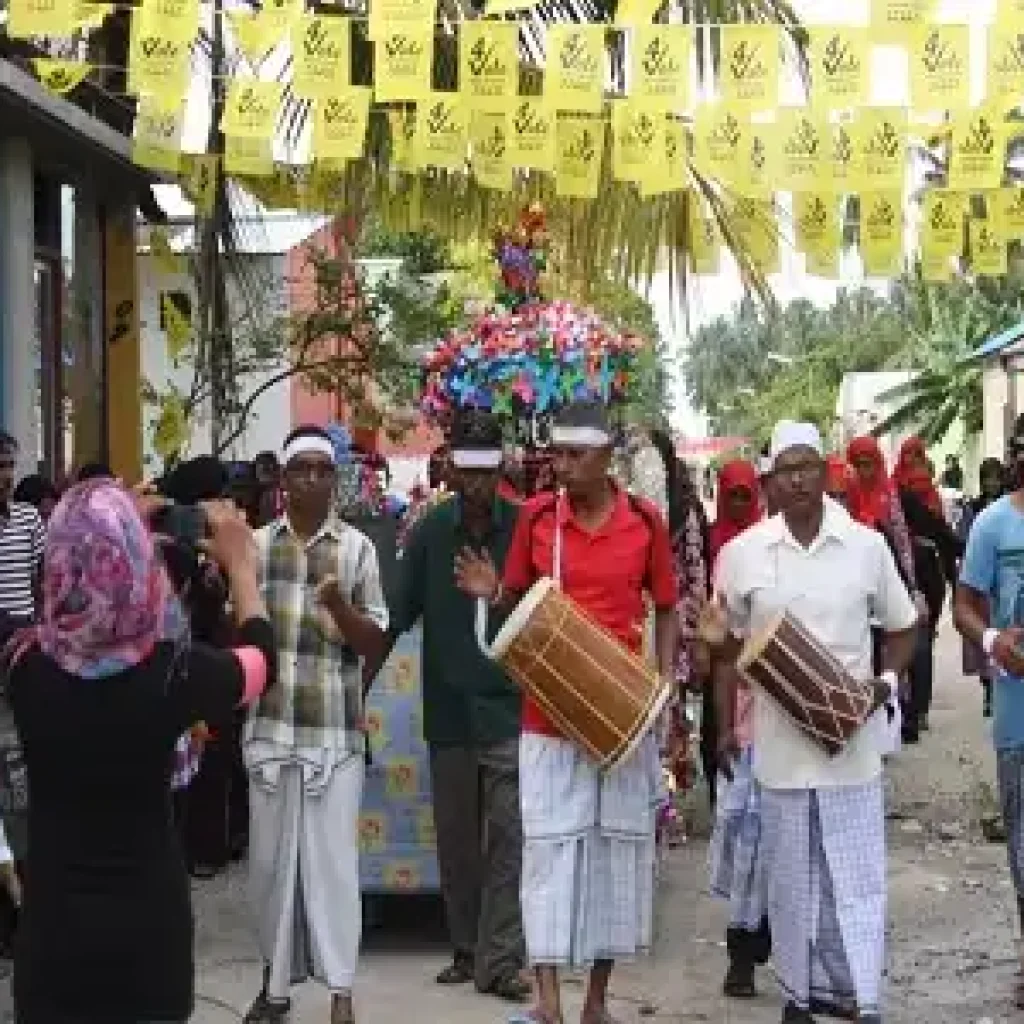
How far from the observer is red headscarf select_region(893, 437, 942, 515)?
41.9 feet

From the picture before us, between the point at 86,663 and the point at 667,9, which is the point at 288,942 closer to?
the point at 86,663

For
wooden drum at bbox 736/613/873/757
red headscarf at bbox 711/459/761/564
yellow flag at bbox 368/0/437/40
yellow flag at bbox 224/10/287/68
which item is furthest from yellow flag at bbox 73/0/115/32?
wooden drum at bbox 736/613/873/757

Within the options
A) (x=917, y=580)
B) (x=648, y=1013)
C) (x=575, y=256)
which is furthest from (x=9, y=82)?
(x=917, y=580)

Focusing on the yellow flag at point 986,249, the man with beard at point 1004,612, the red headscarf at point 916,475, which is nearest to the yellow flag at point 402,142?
the yellow flag at point 986,249

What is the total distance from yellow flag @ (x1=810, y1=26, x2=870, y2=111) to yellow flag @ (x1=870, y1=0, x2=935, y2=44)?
7 centimetres

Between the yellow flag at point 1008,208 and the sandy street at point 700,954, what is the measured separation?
9.35 ft

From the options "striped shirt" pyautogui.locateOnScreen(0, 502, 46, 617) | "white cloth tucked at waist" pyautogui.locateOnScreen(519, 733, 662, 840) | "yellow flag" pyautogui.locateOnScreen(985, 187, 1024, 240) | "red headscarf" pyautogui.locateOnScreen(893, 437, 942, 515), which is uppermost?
"yellow flag" pyautogui.locateOnScreen(985, 187, 1024, 240)

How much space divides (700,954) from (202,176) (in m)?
4.58

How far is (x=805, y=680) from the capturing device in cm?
580

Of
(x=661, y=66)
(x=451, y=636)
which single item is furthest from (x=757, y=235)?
(x=451, y=636)

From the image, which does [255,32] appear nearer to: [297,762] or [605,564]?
[605,564]

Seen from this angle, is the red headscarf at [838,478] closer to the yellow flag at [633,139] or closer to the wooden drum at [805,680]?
the yellow flag at [633,139]

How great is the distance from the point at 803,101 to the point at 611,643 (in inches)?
161

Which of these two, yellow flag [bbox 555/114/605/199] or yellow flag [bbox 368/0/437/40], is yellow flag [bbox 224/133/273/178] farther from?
yellow flag [bbox 555/114/605/199]
